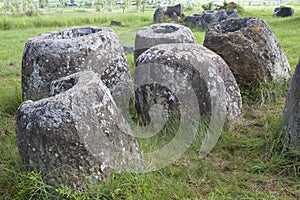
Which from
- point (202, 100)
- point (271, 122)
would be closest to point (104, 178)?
point (202, 100)

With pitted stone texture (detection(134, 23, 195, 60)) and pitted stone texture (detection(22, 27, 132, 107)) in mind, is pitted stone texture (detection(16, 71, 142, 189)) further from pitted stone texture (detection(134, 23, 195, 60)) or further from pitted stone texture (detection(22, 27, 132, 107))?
pitted stone texture (detection(134, 23, 195, 60))

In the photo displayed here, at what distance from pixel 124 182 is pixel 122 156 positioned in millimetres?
279

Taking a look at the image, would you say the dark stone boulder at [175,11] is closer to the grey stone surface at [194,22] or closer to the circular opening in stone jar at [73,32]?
the grey stone surface at [194,22]

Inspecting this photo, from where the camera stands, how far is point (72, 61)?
5.17 meters

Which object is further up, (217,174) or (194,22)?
(194,22)

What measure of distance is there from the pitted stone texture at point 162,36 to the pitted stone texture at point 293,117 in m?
2.98

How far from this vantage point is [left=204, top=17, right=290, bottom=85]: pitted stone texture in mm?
6203

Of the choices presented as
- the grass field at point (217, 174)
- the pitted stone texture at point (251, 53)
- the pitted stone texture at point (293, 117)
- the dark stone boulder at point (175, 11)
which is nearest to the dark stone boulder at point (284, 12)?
the dark stone boulder at point (175, 11)

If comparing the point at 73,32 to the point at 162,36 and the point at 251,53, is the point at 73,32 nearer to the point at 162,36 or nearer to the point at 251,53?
the point at 162,36

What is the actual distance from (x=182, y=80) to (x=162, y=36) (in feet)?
7.97

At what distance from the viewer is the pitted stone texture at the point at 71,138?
339 cm

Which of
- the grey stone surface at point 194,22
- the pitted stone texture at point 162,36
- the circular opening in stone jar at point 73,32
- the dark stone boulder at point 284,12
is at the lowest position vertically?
the grey stone surface at point 194,22

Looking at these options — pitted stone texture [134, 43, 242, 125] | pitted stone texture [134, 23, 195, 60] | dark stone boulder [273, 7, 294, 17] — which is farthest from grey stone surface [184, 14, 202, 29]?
pitted stone texture [134, 43, 242, 125]

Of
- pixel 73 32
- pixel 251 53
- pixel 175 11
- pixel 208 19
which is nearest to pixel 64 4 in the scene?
pixel 175 11
